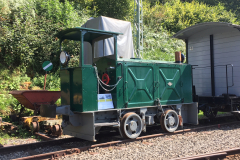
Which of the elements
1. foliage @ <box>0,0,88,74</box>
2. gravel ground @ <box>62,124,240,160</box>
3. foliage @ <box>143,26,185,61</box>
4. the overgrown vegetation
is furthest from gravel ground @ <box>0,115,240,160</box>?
foliage @ <box>143,26,185,61</box>

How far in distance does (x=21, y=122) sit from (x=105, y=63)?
14.3ft

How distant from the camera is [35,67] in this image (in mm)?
14367

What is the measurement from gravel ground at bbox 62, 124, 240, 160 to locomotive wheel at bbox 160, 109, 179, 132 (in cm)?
33


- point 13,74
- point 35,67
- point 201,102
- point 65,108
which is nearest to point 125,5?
point 35,67

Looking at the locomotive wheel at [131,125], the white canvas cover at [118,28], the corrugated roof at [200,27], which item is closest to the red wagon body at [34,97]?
the white canvas cover at [118,28]

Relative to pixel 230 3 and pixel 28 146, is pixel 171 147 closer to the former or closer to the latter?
pixel 28 146

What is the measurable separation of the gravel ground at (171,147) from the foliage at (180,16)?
20.4 meters

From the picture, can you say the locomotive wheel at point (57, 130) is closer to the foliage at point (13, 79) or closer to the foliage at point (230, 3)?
the foliage at point (13, 79)

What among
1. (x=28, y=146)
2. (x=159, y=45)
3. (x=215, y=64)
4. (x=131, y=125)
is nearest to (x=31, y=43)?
(x=28, y=146)

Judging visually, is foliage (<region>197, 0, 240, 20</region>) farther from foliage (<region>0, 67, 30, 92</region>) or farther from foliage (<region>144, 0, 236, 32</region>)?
foliage (<region>0, 67, 30, 92</region>)

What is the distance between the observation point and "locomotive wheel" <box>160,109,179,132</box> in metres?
7.64

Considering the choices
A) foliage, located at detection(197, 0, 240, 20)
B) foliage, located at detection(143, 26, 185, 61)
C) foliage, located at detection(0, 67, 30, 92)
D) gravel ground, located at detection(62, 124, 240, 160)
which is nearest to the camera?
gravel ground, located at detection(62, 124, 240, 160)

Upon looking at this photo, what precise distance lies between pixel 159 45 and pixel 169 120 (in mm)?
16118

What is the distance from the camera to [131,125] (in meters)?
6.83
